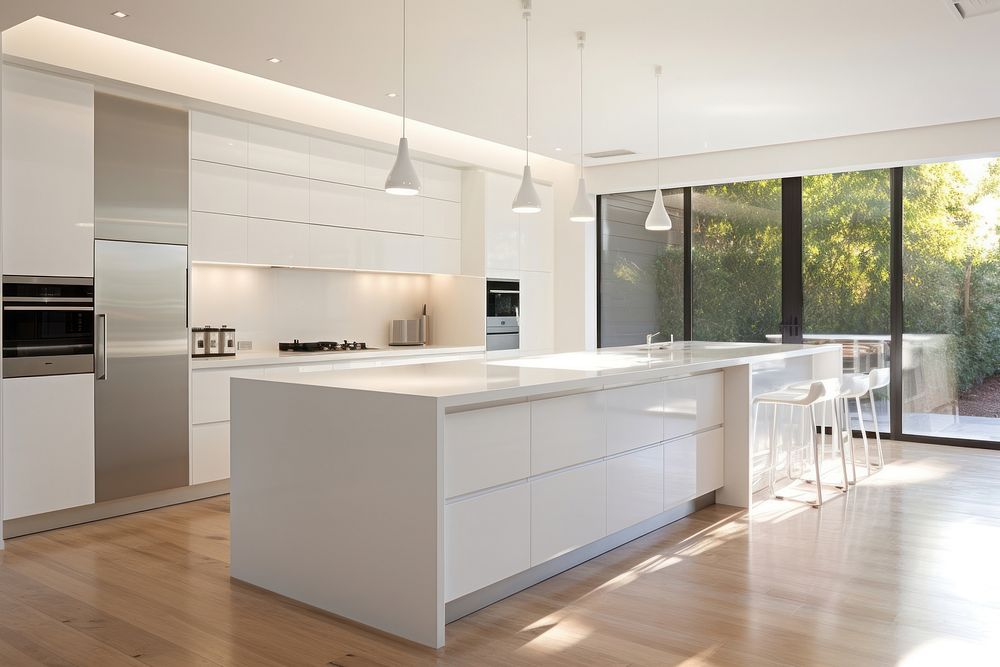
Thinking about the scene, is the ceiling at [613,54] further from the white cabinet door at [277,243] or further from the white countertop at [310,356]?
the white countertop at [310,356]

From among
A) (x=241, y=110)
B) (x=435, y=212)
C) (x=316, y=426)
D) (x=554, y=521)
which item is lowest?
(x=554, y=521)

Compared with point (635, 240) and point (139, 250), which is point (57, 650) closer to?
point (139, 250)

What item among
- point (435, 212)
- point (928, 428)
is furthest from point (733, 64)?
point (928, 428)

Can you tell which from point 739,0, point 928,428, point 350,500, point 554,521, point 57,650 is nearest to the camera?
point 57,650

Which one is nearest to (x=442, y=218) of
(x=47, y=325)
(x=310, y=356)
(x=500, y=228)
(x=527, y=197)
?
(x=500, y=228)

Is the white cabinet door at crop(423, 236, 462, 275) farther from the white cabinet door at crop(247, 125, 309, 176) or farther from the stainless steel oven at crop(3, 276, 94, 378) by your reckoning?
the stainless steel oven at crop(3, 276, 94, 378)

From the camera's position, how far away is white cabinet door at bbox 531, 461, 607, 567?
3197 millimetres

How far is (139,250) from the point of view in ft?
14.8

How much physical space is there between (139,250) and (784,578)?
3.92 metres

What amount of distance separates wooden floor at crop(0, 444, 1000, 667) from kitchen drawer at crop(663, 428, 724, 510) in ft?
0.62

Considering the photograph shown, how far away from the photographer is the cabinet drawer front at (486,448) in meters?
2.76

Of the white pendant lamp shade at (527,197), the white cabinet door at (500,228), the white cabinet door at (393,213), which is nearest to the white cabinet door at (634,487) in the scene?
the white pendant lamp shade at (527,197)

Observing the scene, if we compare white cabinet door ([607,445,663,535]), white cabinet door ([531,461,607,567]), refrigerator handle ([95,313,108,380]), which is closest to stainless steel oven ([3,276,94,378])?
refrigerator handle ([95,313,108,380])

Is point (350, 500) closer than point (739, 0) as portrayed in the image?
Yes
